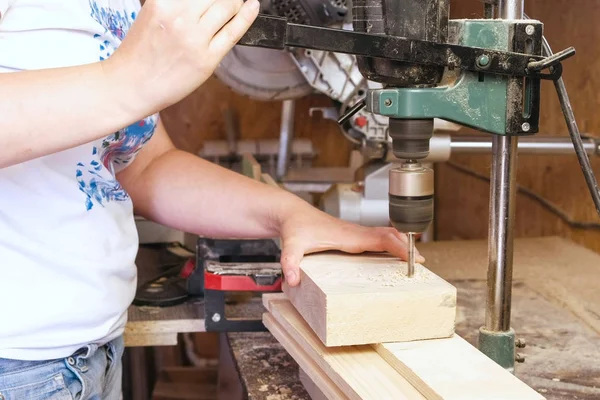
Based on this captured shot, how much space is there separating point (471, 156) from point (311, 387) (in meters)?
1.52

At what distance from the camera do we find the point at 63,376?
91 centimetres

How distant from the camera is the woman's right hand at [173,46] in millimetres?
694

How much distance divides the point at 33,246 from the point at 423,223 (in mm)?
443

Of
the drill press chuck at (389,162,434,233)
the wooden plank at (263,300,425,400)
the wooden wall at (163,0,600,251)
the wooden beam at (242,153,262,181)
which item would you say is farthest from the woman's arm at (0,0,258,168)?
the wooden beam at (242,153,262,181)

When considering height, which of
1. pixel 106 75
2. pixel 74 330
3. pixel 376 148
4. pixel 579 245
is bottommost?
pixel 579 245

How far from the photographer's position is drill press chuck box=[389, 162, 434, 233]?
84 centimetres

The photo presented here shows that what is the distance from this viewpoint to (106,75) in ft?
2.36

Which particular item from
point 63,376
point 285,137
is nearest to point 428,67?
point 63,376

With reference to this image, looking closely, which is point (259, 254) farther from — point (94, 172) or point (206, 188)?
point (94, 172)

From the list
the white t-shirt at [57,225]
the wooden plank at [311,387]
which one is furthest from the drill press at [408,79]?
the white t-shirt at [57,225]

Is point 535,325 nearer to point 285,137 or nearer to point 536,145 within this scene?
point 536,145

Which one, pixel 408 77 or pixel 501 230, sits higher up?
pixel 408 77

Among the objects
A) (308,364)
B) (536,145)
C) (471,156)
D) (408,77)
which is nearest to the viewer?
(408,77)

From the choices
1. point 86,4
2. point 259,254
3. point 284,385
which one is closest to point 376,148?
point 259,254
